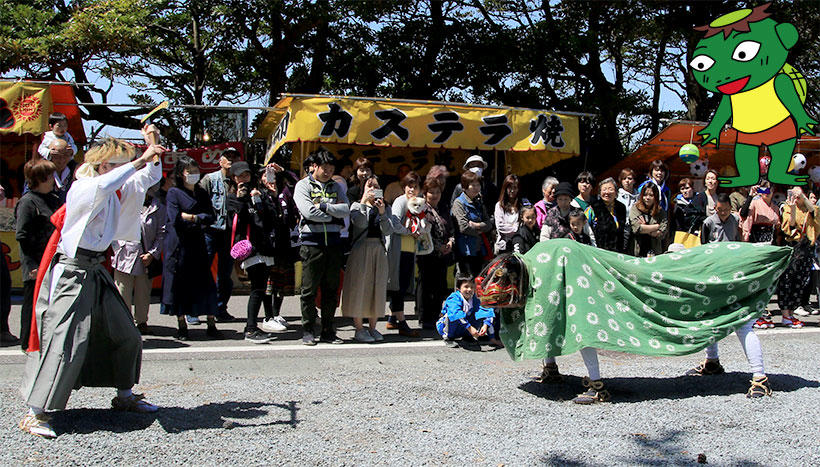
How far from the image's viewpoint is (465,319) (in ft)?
23.7

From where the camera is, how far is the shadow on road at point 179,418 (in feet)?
14.4

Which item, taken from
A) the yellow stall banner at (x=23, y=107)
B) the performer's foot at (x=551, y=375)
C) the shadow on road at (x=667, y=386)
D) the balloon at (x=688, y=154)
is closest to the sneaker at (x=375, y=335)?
the shadow on road at (x=667, y=386)

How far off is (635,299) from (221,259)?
16.7ft

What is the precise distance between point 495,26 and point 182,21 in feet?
22.1

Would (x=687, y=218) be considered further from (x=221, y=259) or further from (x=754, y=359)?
(x=221, y=259)

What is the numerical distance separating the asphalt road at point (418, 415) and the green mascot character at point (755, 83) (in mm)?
2128

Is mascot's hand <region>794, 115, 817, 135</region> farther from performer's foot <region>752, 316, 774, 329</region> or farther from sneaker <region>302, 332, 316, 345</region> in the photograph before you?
sneaker <region>302, 332, 316, 345</region>

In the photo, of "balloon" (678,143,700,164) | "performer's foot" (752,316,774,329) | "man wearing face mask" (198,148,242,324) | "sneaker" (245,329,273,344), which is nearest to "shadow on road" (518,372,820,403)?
"performer's foot" (752,316,774,329)

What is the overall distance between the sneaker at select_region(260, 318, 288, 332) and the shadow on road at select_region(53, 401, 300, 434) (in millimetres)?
2825

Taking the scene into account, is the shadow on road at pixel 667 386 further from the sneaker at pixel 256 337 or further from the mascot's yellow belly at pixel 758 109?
the sneaker at pixel 256 337

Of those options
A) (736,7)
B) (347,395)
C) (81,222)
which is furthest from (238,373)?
(736,7)

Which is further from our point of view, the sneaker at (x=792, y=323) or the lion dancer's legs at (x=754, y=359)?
the sneaker at (x=792, y=323)

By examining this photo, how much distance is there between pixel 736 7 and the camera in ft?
50.2

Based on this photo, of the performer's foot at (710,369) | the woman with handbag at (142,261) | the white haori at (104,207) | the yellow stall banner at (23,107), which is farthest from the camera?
the yellow stall banner at (23,107)
